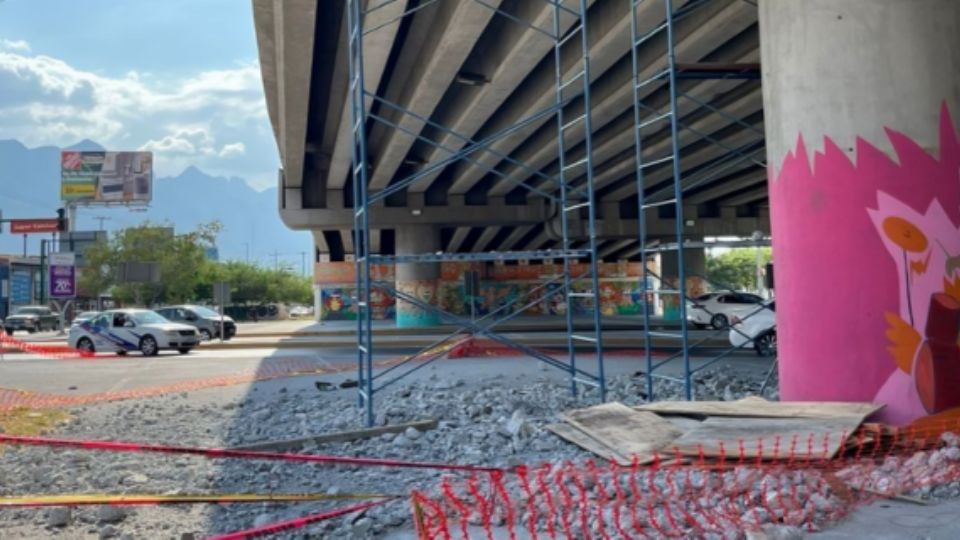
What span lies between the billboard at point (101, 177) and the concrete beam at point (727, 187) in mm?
72789

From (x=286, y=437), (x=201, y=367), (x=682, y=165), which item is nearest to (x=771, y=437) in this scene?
(x=286, y=437)

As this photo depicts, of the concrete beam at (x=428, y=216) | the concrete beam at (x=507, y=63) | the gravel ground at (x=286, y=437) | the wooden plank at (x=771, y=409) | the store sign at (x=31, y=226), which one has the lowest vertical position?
the gravel ground at (x=286, y=437)

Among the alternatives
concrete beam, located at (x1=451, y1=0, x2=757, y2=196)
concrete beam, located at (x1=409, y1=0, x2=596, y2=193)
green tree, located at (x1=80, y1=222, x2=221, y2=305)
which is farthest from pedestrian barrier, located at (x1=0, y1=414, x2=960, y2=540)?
green tree, located at (x1=80, y1=222, x2=221, y2=305)

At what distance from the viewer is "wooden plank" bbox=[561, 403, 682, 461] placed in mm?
6422

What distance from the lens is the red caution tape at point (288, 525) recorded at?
4.77 metres

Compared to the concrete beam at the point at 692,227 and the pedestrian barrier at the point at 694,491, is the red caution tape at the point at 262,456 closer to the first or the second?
the pedestrian barrier at the point at 694,491

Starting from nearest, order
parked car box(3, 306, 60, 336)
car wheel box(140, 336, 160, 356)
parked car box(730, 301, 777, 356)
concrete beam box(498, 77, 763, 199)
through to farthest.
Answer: parked car box(730, 301, 777, 356) < concrete beam box(498, 77, 763, 199) < car wheel box(140, 336, 160, 356) < parked car box(3, 306, 60, 336)

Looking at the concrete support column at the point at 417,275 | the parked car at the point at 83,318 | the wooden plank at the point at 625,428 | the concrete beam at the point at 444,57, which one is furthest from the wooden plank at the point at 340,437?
the concrete support column at the point at 417,275

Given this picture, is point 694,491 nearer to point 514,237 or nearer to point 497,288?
point 497,288

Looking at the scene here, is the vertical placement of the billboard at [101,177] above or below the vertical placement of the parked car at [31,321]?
above

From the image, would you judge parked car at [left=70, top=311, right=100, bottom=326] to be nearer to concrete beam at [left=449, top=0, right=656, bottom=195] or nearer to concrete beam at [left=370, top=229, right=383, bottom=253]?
concrete beam at [left=449, top=0, right=656, bottom=195]

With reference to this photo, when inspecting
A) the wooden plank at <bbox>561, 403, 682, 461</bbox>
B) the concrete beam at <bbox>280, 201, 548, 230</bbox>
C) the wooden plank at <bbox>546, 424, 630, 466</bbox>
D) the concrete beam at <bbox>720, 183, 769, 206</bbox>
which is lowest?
the wooden plank at <bbox>546, 424, 630, 466</bbox>

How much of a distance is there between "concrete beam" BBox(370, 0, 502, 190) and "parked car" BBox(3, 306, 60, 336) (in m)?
33.8

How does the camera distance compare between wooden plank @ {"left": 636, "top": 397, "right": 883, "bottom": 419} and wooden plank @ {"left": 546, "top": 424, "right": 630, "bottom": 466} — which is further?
wooden plank @ {"left": 636, "top": 397, "right": 883, "bottom": 419}
